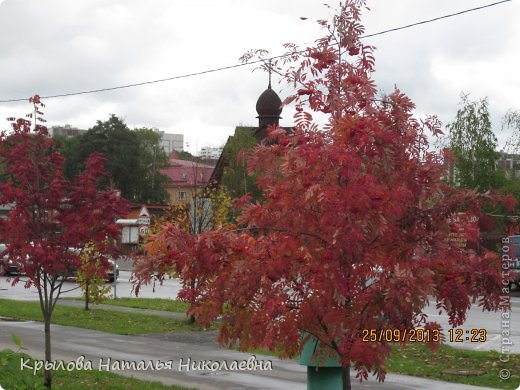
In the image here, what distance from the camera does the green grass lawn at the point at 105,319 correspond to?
1855 centimetres

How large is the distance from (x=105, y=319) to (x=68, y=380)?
31.0 feet

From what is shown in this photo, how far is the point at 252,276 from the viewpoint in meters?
5.70

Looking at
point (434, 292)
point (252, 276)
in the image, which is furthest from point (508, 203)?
point (252, 276)

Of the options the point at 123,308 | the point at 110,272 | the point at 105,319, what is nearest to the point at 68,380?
the point at 105,319

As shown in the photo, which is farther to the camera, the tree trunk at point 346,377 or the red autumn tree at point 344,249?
the tree trunk at point 346,377

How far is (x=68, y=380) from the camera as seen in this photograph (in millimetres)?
11250

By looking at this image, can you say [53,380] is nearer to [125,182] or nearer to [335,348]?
[335,348]

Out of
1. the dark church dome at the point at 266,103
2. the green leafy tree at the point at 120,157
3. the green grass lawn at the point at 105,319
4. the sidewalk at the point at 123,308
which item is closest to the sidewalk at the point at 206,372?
the green grass lawn at the point at 105,319

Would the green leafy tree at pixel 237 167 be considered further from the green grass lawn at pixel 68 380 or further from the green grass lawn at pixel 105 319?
the green grass lawn at pixel 68 380

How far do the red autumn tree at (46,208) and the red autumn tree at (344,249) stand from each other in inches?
191

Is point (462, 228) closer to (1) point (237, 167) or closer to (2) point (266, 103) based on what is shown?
(1) point (237, 167)

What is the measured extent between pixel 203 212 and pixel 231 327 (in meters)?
15.2

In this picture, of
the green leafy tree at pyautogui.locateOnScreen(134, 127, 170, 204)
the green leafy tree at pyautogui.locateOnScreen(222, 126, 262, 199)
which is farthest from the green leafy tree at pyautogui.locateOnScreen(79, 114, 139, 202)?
the green leafy tree at pyautogui.locateOnScreen(222, 126, 262, 199)

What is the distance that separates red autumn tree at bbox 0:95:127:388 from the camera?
10805 millimetres
